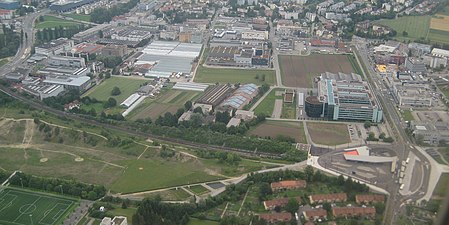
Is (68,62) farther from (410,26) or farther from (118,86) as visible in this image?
(410,26)

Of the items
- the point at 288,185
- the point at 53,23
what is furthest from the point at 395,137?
the point at 53,23

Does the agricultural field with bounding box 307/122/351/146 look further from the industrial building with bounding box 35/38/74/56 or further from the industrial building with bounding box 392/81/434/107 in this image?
the industrial building with bounding box 35/38/74/56

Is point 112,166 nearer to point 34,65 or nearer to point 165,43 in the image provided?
point 34,65

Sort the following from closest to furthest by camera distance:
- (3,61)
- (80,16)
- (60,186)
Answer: (60,186) < (3,61) < (80,16)

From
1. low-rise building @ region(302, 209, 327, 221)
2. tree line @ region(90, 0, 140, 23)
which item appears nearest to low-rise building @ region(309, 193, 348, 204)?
low-rise building @ region(302, 209, 327, 221)

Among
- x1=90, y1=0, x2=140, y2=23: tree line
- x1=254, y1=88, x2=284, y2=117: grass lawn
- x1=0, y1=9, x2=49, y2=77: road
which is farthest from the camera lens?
x1=90, y1=0, x2=140, y2=23: tree line

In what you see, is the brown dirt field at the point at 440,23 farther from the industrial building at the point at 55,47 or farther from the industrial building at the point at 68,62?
the industrial building at the point at 55,47
